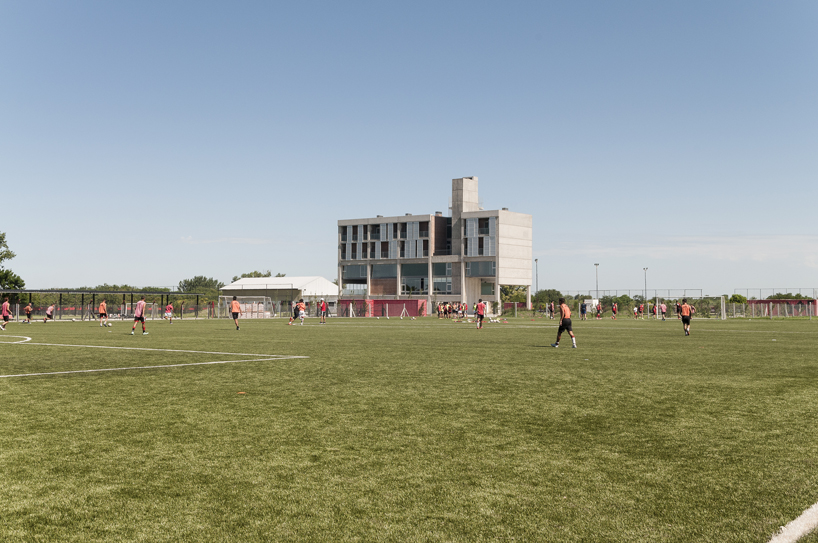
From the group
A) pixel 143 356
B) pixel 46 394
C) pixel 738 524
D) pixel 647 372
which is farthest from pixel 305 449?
pixel 143 356

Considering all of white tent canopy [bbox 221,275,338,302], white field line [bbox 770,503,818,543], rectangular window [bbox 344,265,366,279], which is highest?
rectangular window [bbox 344,265,366,279]

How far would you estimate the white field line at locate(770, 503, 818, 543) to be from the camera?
4.40m

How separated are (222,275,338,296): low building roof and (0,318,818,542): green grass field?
112 metres

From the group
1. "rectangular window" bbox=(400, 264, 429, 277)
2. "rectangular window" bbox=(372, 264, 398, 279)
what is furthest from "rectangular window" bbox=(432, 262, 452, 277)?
"rectangular window" bbox=(372, 264, 398, 279)

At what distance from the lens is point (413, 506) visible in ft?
16.7

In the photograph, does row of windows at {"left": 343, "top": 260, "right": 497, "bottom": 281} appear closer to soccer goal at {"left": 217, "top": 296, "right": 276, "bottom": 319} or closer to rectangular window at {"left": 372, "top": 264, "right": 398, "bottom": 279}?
rectangular window at {"left": 372, "top": 264, "right": 398, "bottom": 279}

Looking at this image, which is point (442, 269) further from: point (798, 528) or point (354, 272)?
point (798, 528)

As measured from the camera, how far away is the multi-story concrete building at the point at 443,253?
110 m

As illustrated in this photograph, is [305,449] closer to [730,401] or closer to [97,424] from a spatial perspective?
[97,424]

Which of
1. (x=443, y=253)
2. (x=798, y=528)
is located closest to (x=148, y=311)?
(x=443, y=253)

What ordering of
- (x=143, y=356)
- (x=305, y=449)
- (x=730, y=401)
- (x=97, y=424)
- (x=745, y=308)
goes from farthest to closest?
(x=745, y=308) → (x=143, y=356) → (x=730, y=401) → (x=97, y=424) → (x=305, y=449)

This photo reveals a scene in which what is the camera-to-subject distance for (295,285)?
414ft

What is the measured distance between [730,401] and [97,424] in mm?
8561

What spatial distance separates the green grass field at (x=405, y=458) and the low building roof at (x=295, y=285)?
112032 mm
